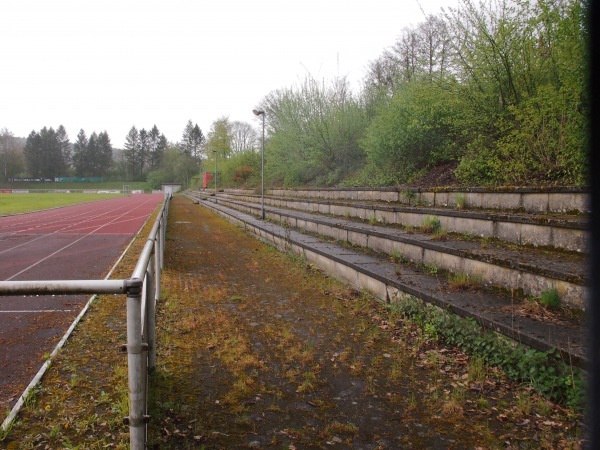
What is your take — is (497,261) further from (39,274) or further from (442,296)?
(39,274)

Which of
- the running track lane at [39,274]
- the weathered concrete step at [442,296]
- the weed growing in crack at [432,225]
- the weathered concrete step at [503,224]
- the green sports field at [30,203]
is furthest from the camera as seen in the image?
the green sports field at [30,203]

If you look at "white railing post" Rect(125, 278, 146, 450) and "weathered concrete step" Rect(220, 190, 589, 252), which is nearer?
"white railing post" Rect(125, 278, 146, 450)

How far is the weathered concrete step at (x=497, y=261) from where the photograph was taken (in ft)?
11.5

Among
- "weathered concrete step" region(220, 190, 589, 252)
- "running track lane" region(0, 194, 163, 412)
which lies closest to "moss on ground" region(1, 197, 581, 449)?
"running track lane" region(0, 194, 163, 412)

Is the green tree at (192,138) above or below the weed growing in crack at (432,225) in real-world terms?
above

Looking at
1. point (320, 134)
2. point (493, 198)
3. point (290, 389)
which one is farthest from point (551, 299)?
point (320, 134)

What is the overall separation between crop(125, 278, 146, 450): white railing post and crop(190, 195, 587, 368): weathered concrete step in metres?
2.13

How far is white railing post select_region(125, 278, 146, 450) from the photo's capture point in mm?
2260

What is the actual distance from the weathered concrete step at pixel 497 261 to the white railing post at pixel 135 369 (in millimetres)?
3307

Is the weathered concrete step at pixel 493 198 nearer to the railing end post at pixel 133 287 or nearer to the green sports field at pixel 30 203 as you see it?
the railing end post at pixel 133 287

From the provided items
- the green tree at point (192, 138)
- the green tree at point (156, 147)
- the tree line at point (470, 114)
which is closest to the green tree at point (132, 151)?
the green tree at point (156, 147)

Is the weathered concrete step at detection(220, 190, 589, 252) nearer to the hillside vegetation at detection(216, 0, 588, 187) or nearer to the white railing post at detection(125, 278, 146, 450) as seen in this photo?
the hillside vegetation at detection(216, 0, 588, 187)

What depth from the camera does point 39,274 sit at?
330 inches

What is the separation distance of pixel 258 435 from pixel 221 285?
455 cm
